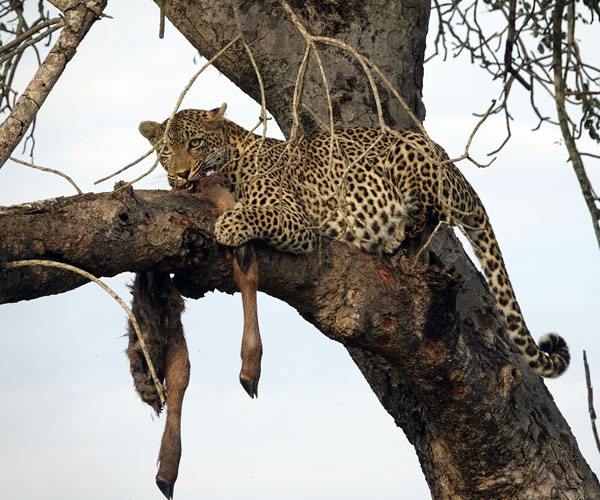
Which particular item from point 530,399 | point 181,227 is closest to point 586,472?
point 530,399

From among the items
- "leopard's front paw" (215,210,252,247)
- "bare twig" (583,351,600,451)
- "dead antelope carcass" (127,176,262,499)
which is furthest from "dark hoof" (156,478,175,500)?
"bare twig" (583,351,600,451)

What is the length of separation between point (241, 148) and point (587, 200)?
7.67 feet

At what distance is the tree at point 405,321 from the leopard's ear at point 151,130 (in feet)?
3.59

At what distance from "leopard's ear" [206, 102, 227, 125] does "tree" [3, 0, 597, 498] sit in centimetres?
83

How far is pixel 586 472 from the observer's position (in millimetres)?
6465

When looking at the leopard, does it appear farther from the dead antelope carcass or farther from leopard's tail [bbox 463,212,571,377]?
the dead antelope carcass

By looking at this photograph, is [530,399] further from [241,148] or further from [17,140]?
[17,140]

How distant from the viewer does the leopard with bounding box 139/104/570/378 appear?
18.9ft

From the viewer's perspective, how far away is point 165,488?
15.6ft

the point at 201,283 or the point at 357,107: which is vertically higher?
the point at 357,107

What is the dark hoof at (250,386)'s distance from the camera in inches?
183

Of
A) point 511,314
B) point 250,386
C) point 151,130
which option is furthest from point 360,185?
point 250,386

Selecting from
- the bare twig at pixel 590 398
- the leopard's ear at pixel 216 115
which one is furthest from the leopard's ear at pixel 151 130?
the bare twig at pixel 590 398

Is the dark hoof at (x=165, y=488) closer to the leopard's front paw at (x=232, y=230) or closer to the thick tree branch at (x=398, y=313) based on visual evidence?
the thick tree branch at (x=398, y=313)
